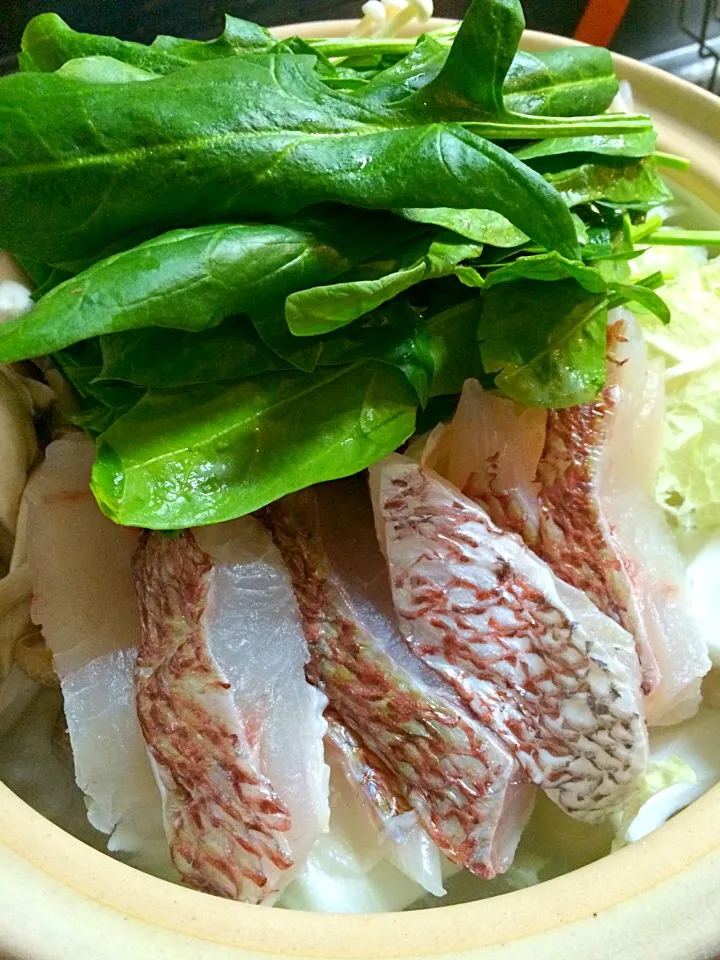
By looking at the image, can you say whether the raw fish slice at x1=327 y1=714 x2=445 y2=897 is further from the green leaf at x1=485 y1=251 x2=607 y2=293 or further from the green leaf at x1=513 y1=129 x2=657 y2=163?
the green leaf at x1=513 y1=129 x2=657 y2=163

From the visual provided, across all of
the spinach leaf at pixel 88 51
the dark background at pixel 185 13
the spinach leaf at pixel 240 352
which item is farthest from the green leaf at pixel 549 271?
the dark background at pixel 185 13

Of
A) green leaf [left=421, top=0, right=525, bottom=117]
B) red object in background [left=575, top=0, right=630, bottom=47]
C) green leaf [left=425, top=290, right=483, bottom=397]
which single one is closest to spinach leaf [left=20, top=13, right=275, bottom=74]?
green leaf [left=421, top=0, right=525, bottom=117]

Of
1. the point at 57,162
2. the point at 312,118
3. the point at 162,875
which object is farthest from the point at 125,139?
the point at 162,875

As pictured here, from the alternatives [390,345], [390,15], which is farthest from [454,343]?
[390,15]

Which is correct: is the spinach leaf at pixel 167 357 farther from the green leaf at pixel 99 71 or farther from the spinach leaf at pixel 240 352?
the green leaf at pixel 99 71

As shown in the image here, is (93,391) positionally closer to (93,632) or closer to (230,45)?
(93,632)

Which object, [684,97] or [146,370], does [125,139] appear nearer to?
[146,370]
